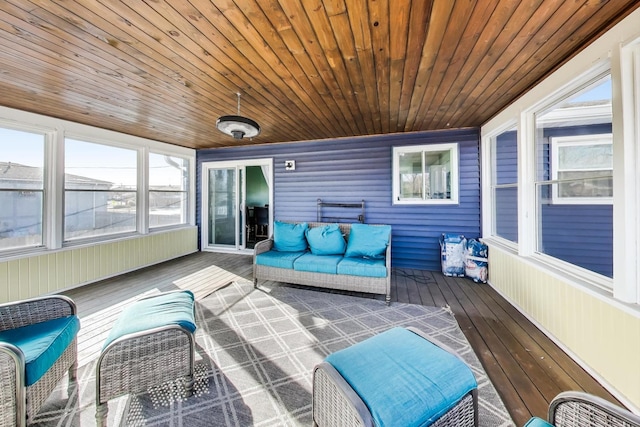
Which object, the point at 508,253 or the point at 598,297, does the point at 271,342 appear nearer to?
the point at 598,297

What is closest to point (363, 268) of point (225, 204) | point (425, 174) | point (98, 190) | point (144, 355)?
point (144, 355)

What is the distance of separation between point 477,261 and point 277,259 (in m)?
3.15

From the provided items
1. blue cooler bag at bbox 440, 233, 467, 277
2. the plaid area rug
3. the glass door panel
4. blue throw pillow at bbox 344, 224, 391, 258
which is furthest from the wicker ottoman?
the glass door panel

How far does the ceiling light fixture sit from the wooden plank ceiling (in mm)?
378

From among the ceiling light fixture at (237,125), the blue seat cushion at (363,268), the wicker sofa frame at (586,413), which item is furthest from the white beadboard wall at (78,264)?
the wicker sofa frame at (586,413)

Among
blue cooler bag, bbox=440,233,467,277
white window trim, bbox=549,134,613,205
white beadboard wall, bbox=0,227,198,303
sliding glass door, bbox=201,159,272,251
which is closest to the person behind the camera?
white window trim, bbox=549,134,613,205

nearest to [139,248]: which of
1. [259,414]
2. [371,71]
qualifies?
[259,414]

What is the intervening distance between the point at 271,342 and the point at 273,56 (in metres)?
2.55

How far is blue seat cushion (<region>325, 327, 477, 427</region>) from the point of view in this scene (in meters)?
1.06

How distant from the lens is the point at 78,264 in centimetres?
371

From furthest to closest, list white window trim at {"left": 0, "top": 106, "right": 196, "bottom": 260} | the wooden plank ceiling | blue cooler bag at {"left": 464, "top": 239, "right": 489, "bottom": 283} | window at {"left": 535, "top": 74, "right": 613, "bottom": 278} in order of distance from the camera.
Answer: blue cooler bag at {"left": 464, "top": 239, "right": 489, "bottom": 283}
white window trim at {"left": 0, "top": 106, "right": 196, "bottom": 260}
window at {"left": 535, "top": 74, "right": 613, "bottom": 278}
the wooden plank ceiling

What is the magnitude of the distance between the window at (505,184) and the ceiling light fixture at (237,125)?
3404 millimetres

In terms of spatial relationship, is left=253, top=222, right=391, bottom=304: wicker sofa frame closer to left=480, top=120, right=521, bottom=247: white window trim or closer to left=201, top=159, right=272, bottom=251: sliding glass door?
left=480, top=120, right=521, bottom=247: white window trim

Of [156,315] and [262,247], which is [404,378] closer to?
[156,315]
